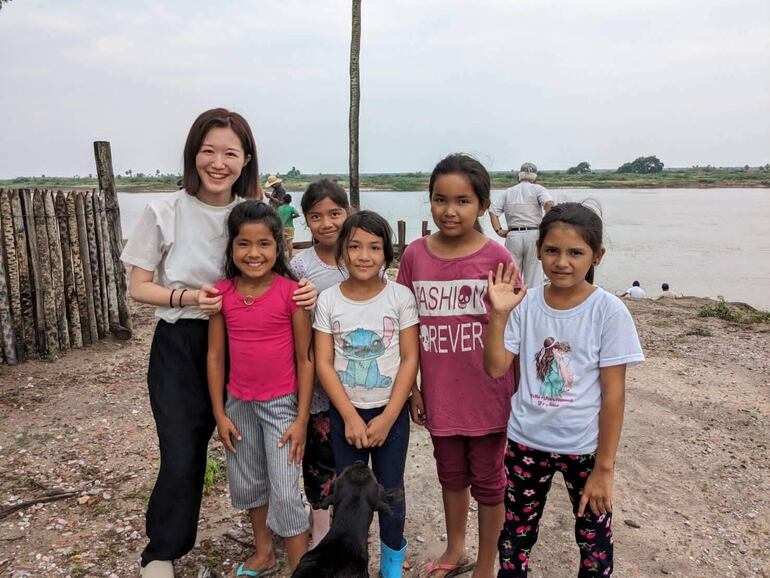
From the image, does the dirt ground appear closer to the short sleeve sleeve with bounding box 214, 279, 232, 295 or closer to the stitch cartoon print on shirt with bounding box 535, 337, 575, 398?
the stitch cartoon print on shirt with bounding box 535, 337, 575, 398

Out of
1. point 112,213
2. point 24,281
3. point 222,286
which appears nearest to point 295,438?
point 222,286

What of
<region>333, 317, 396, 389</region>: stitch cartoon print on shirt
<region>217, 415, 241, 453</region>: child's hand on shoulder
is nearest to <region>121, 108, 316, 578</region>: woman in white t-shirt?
<region>217, 415, 241, 453</region>: child's hand on shoulder

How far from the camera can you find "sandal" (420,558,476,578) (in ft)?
8.83

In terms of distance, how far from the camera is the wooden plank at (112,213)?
642 centimetres

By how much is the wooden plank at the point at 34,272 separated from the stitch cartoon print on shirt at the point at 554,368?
5682 millimetres

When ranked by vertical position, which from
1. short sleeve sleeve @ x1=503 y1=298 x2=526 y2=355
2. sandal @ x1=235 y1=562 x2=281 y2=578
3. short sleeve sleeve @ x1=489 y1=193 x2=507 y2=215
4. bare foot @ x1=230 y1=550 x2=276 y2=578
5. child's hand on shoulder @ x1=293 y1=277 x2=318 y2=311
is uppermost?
short sleeve sleeve @ x1=489 y1=193 x2=507 y2=215

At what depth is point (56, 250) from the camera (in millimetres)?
5883

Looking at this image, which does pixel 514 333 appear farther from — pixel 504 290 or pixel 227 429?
pixel 227 429

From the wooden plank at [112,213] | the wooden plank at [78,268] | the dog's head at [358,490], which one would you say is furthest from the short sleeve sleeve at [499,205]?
the dog's head at [358,490]

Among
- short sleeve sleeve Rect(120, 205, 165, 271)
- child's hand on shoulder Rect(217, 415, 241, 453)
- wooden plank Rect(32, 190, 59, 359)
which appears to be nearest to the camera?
short sleeve sleeve Rect(120, 205, 165, 271)

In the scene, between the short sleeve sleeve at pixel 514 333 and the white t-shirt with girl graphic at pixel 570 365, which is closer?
the white t-shirt with girl graphic at pixel 570 365

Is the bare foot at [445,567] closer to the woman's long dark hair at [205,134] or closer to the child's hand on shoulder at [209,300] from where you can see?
the child's hand on shoulder at [209,300]

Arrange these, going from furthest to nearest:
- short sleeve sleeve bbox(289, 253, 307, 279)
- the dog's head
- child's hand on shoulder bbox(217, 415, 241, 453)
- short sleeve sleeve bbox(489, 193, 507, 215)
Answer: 1. short sleeve sleeve bbox(489, 193, 507, 215)
2. short sleeve sleeve bbox(289, 253, 307, 279)
3. child's hand on shoulder bbox(217, 415, 241, 453)
4. the dog's head

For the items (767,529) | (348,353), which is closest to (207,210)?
(348,353)
